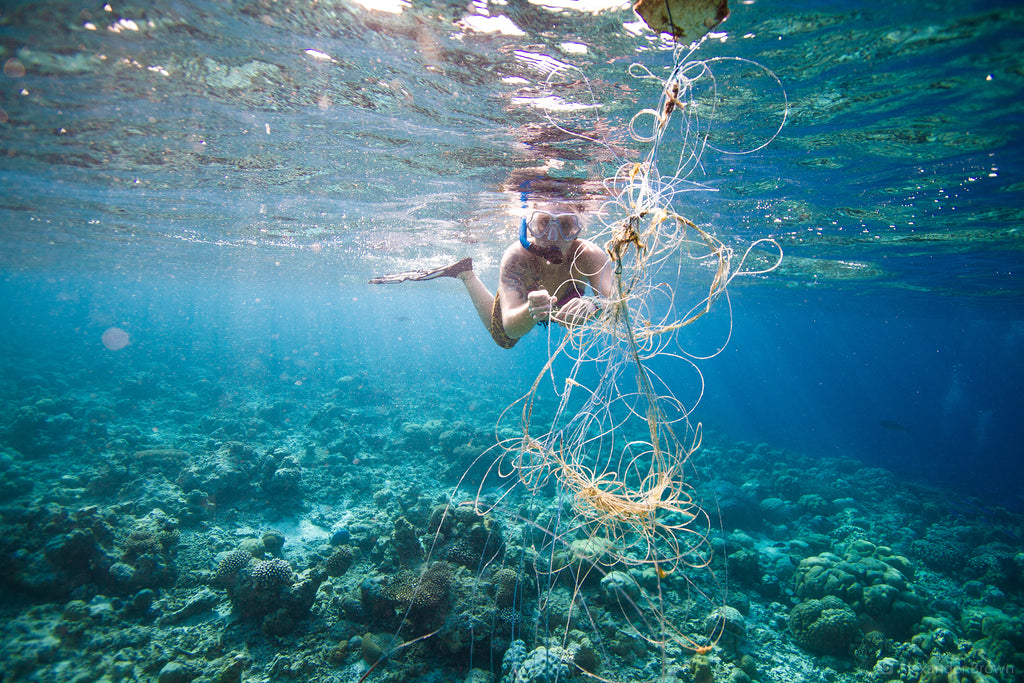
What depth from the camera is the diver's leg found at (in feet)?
21.4

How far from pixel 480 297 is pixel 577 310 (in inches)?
144

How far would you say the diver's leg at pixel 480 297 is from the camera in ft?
21.4

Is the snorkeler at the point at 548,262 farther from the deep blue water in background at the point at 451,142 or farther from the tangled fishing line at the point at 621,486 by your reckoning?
the deep blue water in background at the point at 451,142

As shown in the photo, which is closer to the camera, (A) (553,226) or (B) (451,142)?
(A) (553,226)

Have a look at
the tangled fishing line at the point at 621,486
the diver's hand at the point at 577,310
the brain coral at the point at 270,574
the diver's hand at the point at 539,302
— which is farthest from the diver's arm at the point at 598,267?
the brain coral at the point at 270,574

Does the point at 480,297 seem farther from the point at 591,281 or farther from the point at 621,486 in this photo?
the point at 621,486

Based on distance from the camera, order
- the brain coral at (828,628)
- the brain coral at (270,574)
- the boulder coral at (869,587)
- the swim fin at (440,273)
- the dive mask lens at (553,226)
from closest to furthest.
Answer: the dive mask lens at (553,226)
the brain coral at (270,574)
the swim fin at (440,273)
the brain coral at (828,628)
the boulder coral at (869,587)

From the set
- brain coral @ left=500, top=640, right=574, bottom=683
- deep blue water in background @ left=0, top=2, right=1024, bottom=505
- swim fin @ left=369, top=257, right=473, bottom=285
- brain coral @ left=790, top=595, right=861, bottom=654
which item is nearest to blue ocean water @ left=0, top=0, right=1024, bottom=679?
deep blue water in background @ left=0, top=2, right=1024, bottom=505

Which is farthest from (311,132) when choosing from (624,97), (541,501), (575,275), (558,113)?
(541,501)

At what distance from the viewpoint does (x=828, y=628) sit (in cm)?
719

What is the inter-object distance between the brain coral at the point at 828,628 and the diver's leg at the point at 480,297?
800 cm

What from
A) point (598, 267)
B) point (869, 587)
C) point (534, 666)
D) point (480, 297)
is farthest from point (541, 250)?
point (869, 587)

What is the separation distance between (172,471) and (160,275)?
3987 centimetres

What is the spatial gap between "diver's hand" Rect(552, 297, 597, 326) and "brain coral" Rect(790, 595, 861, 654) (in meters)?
8.06
